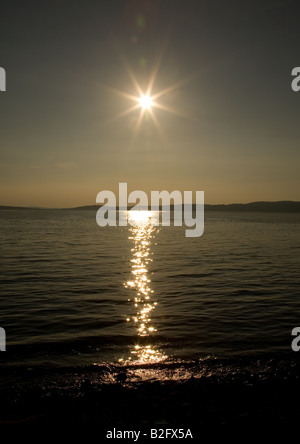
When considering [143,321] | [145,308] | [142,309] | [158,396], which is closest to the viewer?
[158,396]

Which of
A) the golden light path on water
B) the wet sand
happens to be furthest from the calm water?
the wet sand

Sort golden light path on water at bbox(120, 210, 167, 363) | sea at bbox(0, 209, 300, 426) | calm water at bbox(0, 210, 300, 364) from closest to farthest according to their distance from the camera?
1. sea at bbox(0, 209, 300, 426)
2. golden light path on water at bbox(120, 210, 167, 363)
3. calm water at bbox(0, 210, 300, 364)

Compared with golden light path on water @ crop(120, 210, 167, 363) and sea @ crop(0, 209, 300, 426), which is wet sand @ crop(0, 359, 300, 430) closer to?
sea @ crop(0, 209, 300, 426)

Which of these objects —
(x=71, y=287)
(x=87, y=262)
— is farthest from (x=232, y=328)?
(x=87, y=262)

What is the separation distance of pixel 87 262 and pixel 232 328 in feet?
67.6

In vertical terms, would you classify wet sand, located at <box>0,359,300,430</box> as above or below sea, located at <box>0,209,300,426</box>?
above

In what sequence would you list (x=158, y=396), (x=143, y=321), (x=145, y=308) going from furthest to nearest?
1. (x=145, y=308)
2. (x=143, y=321)
3. (x=158, y=396)

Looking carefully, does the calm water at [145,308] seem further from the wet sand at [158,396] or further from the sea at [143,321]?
the wet sand at [158,396]

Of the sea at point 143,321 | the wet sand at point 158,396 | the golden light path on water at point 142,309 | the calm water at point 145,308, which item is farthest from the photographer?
the calm water at point 145,308

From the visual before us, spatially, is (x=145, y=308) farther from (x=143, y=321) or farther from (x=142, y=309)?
(x=143, y=321)

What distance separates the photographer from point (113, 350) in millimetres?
12062

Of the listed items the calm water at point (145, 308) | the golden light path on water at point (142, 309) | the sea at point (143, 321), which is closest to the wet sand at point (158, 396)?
the sea at point (143, 321)

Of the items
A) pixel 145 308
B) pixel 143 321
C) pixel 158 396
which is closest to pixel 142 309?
pixel 145 308

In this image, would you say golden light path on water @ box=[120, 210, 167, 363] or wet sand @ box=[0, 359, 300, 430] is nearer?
wet sand @ box=[0, 359, 300, 430]
